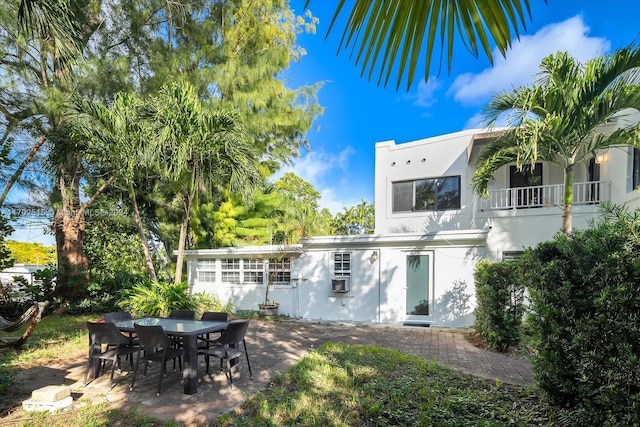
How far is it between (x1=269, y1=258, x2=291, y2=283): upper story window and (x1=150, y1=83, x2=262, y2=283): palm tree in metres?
3.01

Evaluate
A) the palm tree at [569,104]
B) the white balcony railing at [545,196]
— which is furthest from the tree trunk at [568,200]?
the white balcony railing at [545,196]

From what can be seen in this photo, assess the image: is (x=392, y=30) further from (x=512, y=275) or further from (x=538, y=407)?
(x=512, y=275)

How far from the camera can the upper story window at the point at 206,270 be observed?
12.6 meters

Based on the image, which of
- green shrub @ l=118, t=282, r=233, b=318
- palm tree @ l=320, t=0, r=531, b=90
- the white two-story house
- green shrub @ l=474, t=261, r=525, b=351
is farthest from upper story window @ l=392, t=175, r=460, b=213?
palm tree @ l=320, t=0, r=531, b=90

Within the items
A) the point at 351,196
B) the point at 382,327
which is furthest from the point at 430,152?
the point at 351,196

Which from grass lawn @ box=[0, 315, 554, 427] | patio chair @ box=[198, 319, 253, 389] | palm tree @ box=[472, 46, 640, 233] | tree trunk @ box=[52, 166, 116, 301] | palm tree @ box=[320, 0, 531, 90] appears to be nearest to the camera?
palm tree @ box=[320, 0, 531, 90]

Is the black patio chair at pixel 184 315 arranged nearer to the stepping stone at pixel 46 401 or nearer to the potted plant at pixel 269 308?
the stepping stone at pixel 46 401

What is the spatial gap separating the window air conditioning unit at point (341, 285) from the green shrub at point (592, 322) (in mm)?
7136

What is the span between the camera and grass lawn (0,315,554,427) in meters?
3.50

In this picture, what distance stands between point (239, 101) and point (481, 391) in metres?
10.5

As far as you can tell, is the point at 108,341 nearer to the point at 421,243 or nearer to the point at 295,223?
the point at 421,243

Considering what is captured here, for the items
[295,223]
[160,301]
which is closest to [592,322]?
[160,301]

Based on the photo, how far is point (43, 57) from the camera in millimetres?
8859

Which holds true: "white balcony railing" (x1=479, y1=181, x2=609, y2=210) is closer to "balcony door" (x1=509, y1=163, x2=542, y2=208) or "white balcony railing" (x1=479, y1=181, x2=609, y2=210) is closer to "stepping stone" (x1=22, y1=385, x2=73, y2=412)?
"balcony door" (x1=509, y1=163, x2=542, y2=208)
